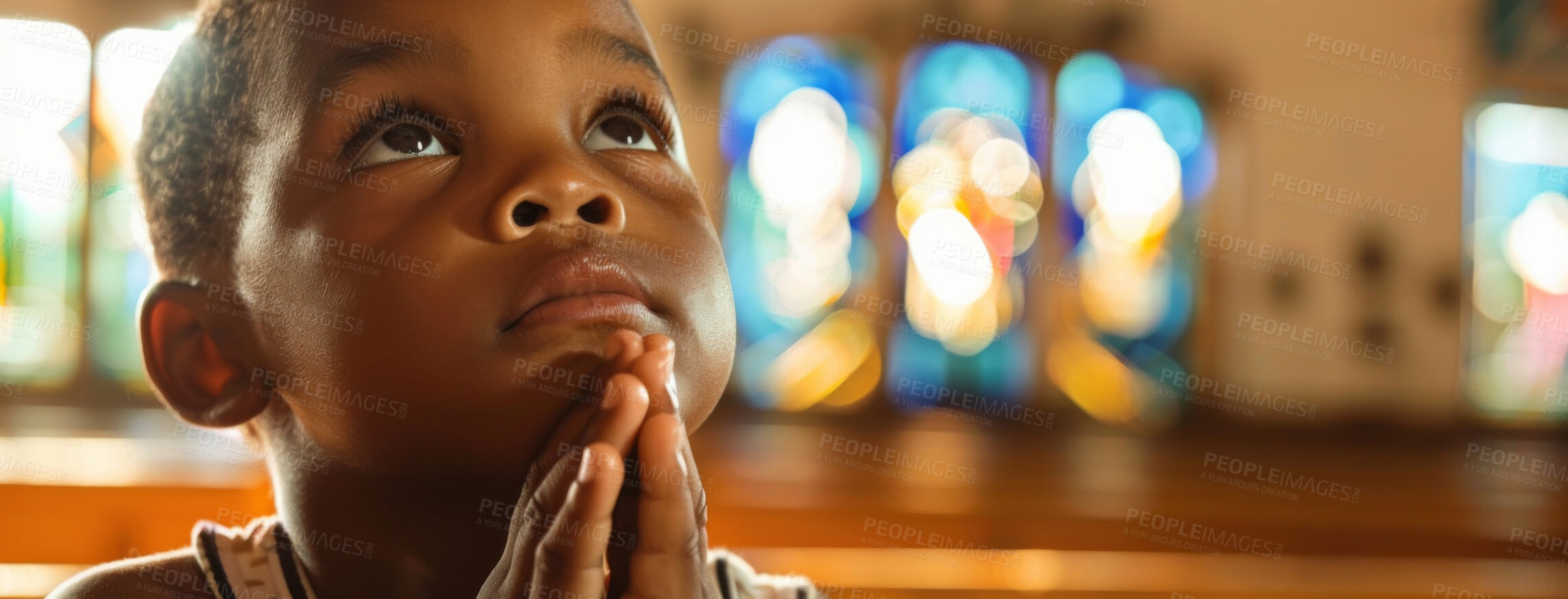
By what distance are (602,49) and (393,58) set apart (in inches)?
4.0

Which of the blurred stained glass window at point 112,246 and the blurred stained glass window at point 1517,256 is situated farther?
the blurred stained glass window at point 1517,256

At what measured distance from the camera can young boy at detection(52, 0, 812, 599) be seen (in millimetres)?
486

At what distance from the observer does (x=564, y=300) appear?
49cm

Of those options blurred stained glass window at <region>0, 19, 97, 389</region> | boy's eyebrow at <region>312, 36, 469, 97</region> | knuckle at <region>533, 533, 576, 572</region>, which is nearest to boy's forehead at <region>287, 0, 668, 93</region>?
boy's eyebrow at <region>312, 36, 469, 97</region>

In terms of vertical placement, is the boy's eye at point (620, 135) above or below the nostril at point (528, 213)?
above

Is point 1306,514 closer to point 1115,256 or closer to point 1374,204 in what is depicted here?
point 1115,256

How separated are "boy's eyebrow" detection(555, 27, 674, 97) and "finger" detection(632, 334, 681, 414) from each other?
16cm

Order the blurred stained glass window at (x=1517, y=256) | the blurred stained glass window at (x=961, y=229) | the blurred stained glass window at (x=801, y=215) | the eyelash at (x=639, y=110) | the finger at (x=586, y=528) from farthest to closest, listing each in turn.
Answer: the blurred stained glass window at (x=1517, y=256)
the blurred stained glass window at (x=961, y=229)
the blurred stained glass window at (x=801, y=215)
the eyelash at (x=639, y=110)
the finger at (x=586, y=528)

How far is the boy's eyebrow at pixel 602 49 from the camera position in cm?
55

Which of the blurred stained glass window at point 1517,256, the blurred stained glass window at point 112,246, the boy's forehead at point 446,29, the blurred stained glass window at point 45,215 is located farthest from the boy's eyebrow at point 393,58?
the blurred stained glass window at point 1517,256

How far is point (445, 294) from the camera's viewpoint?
1.61ft

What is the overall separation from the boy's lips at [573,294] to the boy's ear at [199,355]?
0.68 ft

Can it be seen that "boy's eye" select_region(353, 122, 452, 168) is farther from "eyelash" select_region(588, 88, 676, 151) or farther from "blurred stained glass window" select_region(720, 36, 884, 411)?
"blurred stained glass window" select_region(720, 36, 884, 411)

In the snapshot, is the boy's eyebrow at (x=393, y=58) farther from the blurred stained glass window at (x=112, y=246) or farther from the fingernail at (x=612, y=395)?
the blurred stained glass window at (x=112, y=246)
